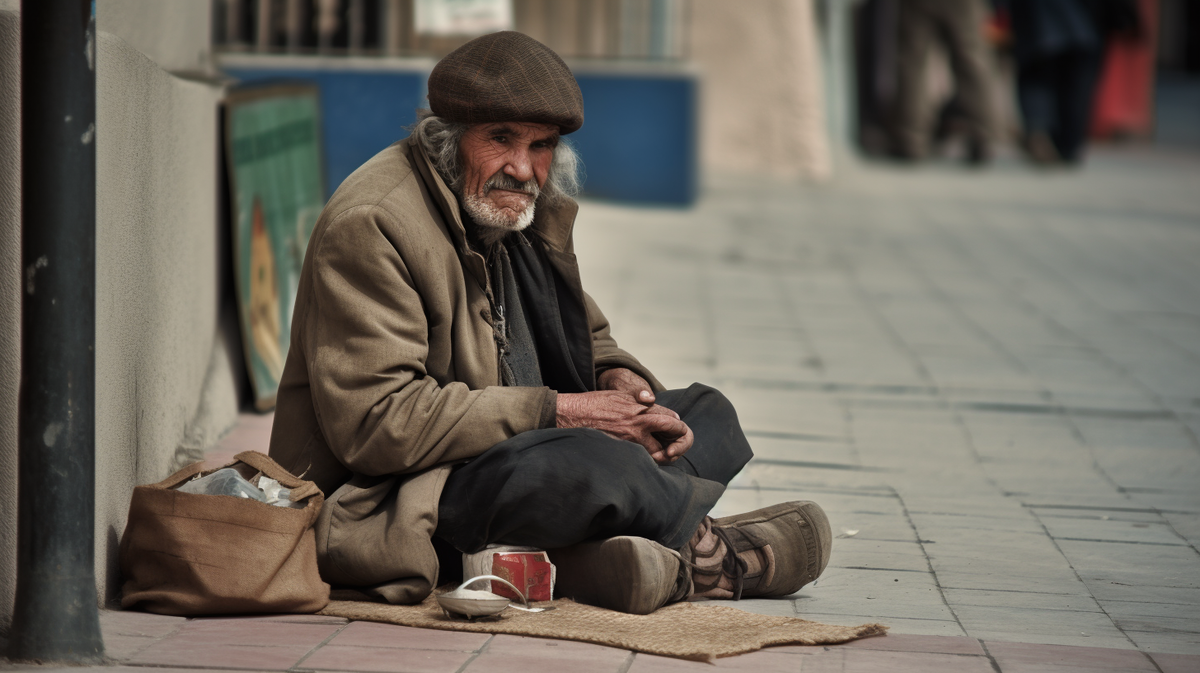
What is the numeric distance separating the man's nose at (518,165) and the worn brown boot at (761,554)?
2.96ft

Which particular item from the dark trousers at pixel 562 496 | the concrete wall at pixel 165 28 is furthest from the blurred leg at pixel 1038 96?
the dark trousers at pixel 562 496

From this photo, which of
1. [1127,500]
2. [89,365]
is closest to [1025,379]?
[1127,500]

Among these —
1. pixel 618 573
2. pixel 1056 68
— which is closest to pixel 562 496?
pixel 618 573

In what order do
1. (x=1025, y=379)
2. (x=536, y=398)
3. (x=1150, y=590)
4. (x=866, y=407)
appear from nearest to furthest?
(x=536, y=398) → (x=1150, y=590) → (x=866, y=407) → (x=1025, y=379)

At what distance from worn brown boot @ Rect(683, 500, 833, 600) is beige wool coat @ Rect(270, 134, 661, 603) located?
493mm

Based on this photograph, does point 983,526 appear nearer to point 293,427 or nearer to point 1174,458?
point 1174,458

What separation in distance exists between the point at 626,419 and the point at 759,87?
31.6 feet

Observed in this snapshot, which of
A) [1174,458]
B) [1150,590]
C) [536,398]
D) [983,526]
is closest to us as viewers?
[536,398]

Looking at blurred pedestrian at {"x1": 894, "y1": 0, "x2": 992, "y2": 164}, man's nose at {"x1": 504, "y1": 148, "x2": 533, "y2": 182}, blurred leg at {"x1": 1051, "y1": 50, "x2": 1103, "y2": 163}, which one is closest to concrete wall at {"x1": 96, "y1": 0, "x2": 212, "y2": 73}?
man's nose at {"x1": 504, "y1": 148, "x2": 533, "y2": 182}

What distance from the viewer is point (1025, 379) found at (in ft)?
20.1

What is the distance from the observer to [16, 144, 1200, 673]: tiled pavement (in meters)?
2.91

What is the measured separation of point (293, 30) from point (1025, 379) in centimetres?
456

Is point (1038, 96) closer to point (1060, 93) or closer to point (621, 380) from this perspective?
point (1060, 93)

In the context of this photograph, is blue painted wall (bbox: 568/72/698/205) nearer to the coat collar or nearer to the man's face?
the coat collar
